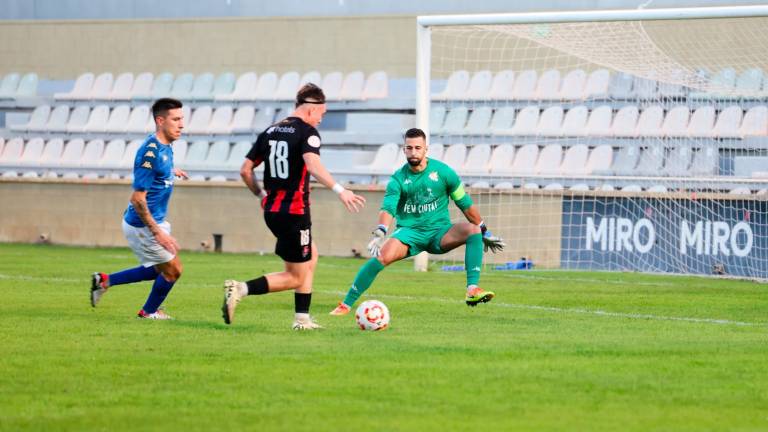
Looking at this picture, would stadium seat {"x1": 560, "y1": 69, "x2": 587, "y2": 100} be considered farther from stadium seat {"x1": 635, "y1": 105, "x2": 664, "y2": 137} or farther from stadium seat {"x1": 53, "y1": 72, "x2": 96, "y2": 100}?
stadium seat {"x1": 53, "y1": 72, "x2": 96, "y2": 100}

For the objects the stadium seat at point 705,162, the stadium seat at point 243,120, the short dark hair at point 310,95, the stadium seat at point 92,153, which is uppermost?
the stadium seat at point 243,120

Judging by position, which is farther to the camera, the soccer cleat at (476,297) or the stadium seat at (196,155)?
the stadium seat at (196,155)

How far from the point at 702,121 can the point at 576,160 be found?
7.13 feet

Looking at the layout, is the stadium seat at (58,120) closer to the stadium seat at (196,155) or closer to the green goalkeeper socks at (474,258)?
the stadium seat at (196,155)

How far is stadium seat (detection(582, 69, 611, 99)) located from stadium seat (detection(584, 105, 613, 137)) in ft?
1.23

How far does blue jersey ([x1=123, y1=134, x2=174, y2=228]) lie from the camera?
33.0 ft

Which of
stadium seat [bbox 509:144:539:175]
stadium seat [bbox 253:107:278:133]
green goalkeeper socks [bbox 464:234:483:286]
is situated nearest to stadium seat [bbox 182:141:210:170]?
stadium seat [bbox 253:107:278:133]

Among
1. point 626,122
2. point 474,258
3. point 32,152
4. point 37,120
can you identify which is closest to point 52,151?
point 32,152

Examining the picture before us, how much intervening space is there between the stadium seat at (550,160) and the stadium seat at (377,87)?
12.9ft

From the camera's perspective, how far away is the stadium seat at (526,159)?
21.5 metres

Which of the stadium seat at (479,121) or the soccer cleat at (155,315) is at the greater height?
the stadium seat at (479,121)

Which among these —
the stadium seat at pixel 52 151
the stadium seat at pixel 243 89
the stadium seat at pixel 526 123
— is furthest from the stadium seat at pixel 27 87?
the stadium seat at pixel 526 123

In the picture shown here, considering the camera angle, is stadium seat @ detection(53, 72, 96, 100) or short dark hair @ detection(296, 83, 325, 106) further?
stadium seat @ detection(53, 72, 96, 100)

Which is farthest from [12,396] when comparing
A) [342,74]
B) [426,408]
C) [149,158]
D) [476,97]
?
[342,74]
